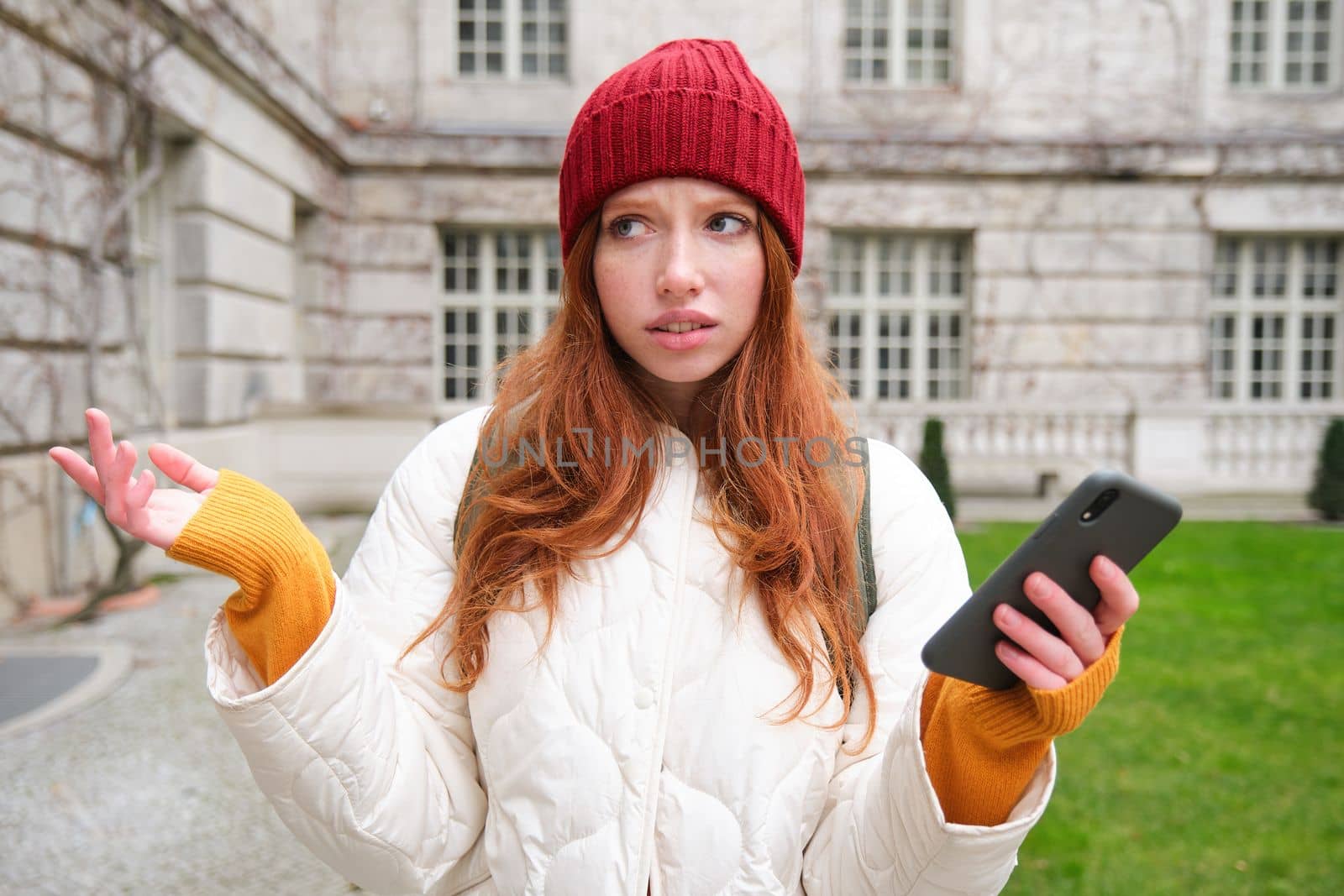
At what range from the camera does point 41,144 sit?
562 centimetres

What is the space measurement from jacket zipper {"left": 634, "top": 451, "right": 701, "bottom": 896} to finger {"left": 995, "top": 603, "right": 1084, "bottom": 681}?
0.52 m

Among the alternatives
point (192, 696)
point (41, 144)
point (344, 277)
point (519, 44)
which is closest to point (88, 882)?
point (192, 696)

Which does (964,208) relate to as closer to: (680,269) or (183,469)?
(680,269)

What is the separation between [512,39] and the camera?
11711 millimetres

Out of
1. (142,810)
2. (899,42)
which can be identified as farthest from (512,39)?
(142,810)

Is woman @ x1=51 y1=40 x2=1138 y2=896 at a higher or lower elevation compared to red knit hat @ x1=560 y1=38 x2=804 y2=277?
lower

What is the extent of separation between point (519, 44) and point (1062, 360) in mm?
8466

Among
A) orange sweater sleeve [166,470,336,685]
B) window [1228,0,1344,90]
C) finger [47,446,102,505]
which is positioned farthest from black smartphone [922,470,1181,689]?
window [1228,0,1344,90]

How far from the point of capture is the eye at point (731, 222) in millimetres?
1453

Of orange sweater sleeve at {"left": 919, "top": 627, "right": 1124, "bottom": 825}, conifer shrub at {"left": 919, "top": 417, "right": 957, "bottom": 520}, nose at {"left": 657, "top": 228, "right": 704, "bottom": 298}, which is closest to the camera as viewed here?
orange sweater sleeve at {"left": 919, "top": 627, "right": 1124, "bottom": 825}

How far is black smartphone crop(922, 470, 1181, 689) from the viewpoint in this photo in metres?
0.94

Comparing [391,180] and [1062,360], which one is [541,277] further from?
[1062,360]

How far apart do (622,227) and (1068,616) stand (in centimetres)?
90

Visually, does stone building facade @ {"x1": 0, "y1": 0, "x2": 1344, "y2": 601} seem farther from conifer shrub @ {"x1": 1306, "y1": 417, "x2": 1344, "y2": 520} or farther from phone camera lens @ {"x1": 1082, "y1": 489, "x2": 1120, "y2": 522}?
phone camera lens @ {"x1": 1082, "y1": 489, "x2": 1120, "y2": 522}
